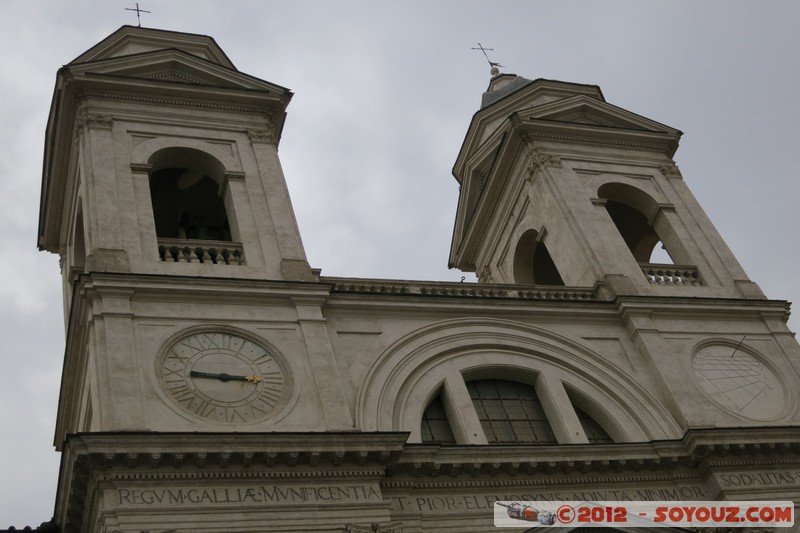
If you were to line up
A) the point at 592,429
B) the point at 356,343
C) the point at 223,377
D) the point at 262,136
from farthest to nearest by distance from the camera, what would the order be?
the point at 262,136 < the point at 592,429 < the point at 356,343 < the point at 223,377

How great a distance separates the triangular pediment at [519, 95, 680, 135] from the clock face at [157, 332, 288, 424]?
1310 cm

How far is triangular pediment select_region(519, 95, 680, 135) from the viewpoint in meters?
29.3

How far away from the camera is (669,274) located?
1011 inches

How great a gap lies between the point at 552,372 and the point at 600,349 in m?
1.38

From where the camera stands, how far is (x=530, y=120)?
92.9 feet

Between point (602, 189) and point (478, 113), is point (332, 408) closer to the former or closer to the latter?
point (602, 189)

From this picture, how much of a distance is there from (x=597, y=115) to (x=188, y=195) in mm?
11628

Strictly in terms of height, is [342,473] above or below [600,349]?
below

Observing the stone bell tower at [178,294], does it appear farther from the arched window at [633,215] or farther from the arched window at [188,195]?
the arched window at [633,215]

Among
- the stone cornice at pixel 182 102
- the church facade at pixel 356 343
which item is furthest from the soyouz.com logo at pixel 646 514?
the stone cornice at pixel 182 102

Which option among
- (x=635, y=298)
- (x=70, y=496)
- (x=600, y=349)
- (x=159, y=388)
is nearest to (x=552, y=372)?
(x=600, y=349)

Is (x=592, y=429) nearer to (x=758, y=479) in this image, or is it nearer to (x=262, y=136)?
(x=758, y=479)

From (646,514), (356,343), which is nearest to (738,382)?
(646,514)


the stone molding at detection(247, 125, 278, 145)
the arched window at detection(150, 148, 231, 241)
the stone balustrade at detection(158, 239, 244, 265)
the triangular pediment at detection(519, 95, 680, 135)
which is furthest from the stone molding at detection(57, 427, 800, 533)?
the triangular pediment at detection(519, 95, 680, 135)
